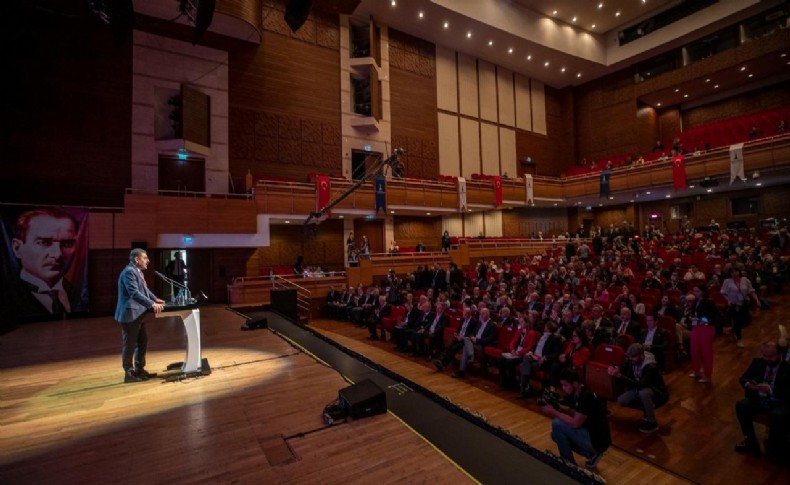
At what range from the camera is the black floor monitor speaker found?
2920 millimetres

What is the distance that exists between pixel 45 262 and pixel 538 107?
2073cm

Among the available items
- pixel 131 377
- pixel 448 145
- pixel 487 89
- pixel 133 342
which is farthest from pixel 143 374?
pixel 487 89

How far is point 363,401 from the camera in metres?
2.97

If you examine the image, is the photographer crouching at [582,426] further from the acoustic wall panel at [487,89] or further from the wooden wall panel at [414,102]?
the acoustic wall panel at [487,89]

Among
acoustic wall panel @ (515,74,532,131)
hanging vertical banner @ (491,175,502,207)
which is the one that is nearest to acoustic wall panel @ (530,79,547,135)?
acoustic wall panel @ (515,74,532,131)

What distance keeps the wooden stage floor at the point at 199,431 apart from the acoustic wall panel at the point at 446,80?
15.1 meters

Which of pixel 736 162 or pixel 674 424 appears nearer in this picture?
pixel 674 424

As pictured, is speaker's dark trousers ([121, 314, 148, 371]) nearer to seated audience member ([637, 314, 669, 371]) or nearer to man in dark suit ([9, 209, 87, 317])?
seated audience member ([637, 314, 669, 371])

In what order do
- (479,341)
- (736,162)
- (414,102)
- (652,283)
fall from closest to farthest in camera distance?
1. (479,341)
2. (652,283)
3. (736,162)
4. (414,102)

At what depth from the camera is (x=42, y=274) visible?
8.55 metres

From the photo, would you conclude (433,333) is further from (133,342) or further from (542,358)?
(133,342)

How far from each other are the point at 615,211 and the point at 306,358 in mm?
19020

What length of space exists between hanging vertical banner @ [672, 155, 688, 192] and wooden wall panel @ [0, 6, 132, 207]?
17894 mm

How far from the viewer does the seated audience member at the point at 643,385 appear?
12.4 ft
